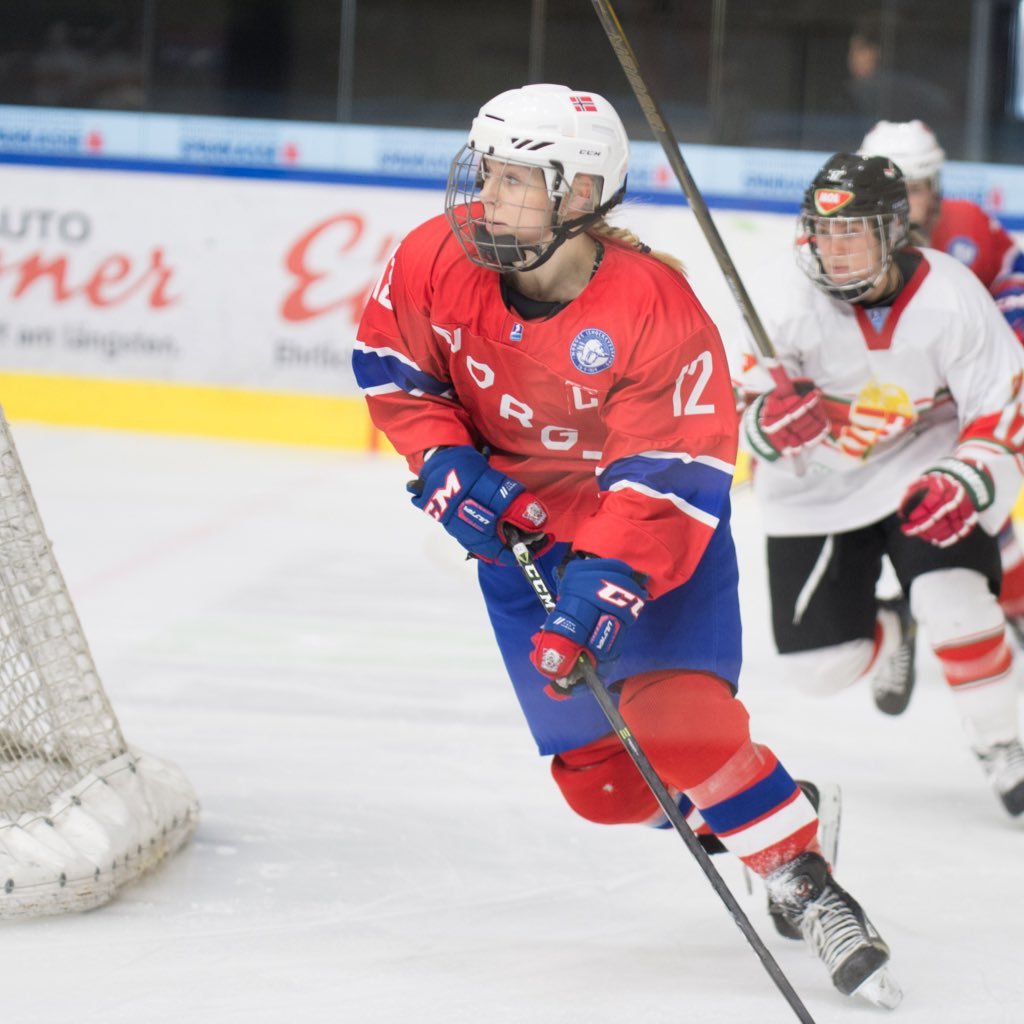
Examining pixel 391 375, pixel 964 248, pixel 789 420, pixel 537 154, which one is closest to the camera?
pixel 537 154

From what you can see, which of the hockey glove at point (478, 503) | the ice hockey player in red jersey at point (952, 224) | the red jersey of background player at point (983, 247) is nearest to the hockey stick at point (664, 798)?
the hockey glove at point (478, 503)

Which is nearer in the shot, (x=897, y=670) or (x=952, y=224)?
(x=897, y=670)

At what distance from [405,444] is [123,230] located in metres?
3.84

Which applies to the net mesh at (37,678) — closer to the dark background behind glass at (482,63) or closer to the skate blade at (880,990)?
the skate blade at (880,990)

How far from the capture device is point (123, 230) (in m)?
5.53

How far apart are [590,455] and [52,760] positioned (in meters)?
0.81

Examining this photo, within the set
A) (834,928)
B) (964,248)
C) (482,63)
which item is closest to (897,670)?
(964,248)

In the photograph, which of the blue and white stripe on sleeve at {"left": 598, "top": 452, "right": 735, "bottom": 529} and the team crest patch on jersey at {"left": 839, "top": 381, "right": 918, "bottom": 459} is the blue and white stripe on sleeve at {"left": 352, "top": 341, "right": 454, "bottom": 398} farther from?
the team crest patch on jersey at {"left": 839, "top": 381, "right": 918, "bottom": 459}

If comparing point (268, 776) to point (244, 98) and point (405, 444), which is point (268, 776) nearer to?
point (405, 444)

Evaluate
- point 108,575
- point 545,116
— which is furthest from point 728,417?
point 108,575

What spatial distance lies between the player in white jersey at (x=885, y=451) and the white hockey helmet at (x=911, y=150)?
89 cm

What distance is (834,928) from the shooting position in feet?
6.24

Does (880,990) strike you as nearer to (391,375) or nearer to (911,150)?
(391,375)

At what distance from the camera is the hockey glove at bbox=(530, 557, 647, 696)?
5.73 ft
